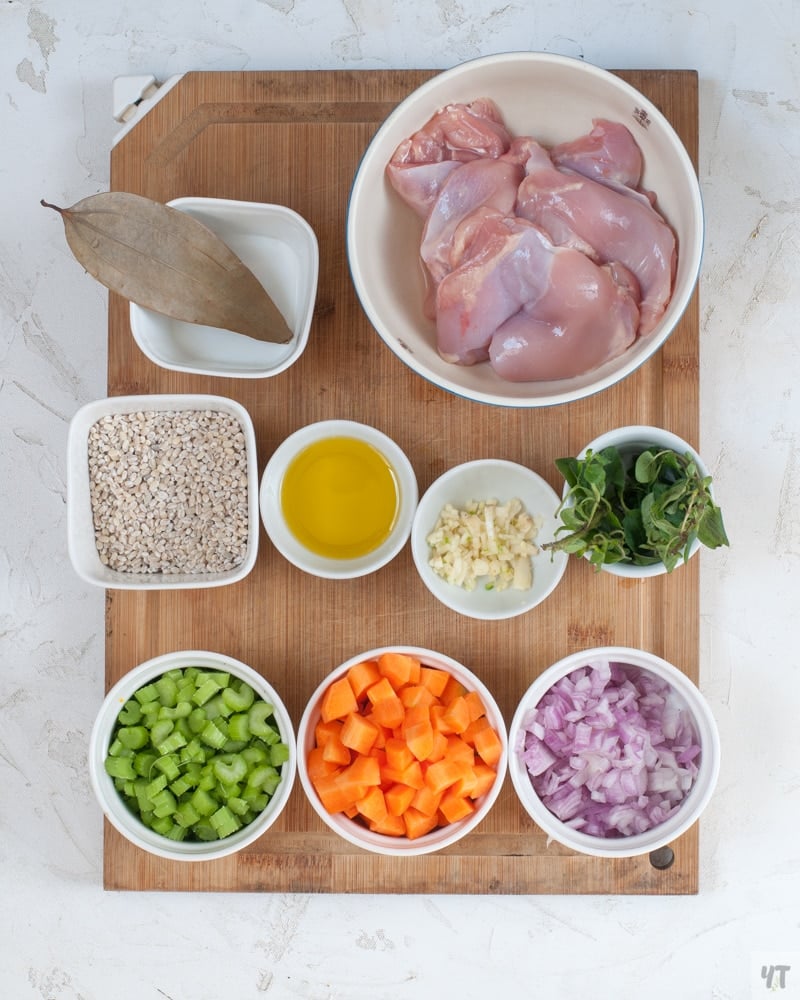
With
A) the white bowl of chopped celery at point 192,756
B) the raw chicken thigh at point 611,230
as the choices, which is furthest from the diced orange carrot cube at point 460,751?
the raw chicken thigh at point 611,230

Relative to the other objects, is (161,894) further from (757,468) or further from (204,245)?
(757,468)

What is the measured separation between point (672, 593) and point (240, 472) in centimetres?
80

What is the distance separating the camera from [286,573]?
5.55ft

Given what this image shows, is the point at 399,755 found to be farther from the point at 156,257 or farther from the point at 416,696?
the point at 156,257

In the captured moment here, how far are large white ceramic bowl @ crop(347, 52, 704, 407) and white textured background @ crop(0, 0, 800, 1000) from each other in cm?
31

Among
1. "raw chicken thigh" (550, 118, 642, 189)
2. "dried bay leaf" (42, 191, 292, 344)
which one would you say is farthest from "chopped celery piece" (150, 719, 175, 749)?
"raw chicken thigh" (550, 118, 642, 189)

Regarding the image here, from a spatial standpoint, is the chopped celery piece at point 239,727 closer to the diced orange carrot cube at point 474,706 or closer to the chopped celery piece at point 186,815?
the chopped celery piece at point 186,815

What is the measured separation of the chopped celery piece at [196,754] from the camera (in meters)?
1.59

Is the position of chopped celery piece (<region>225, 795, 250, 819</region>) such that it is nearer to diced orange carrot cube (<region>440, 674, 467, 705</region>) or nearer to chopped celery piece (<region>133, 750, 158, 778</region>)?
chopped celery piece (<region>133, 750, 158, 778</region>)

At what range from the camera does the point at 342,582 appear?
66.2 inches

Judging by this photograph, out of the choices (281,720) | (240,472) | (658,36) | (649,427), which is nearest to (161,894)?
(281,720)

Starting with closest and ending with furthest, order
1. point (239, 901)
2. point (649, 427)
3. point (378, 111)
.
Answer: point (649, 427), point (378, 111), point (239, 901)

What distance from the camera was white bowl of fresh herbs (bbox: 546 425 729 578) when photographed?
4.75 feet

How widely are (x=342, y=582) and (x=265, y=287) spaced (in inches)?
21.7
